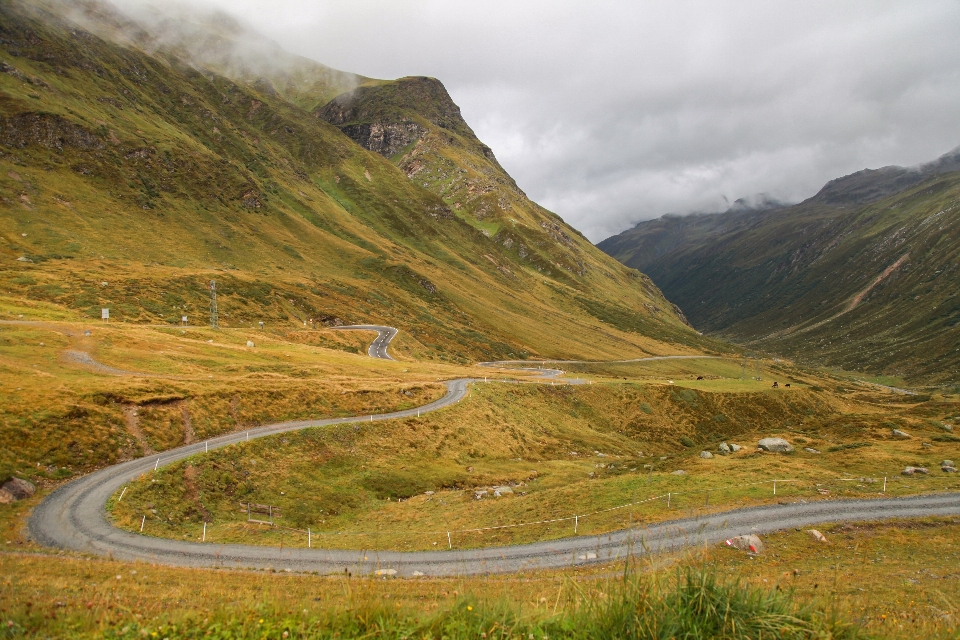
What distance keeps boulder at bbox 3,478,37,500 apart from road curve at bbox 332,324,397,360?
65.4 metres

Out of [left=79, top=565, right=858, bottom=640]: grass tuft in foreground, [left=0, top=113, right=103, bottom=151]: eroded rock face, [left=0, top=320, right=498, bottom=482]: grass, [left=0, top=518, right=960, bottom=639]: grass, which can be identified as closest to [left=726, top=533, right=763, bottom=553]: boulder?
[left=0, top=518, right=960, bottom=639]: grass

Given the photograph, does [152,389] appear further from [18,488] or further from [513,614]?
[513,614]

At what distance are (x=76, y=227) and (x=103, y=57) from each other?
131 metres

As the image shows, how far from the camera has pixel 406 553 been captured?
2533 centimetres

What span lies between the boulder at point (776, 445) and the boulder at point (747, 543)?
95.1 feet

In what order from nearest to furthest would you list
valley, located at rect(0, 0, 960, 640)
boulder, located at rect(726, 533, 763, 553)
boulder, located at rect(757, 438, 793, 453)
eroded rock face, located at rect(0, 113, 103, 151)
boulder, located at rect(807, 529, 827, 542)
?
1. valley, located at rect(0, 0, 960, 640)
2. boulder, located at rect(726, 533, 763, 553)
3. boulder, located at rect(807, 529, 827, 542)
4. boulder, located at rect(757, 438, 793, 453)
5. eroded rock face, located at rect(0, 113, 103, 151)

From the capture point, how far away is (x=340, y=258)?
7003 inches

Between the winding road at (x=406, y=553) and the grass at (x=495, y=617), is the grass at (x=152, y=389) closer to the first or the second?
the winding road at (x=406, y=553)

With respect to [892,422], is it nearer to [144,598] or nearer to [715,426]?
[715,426]

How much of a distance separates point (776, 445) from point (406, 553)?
4218 centimetres

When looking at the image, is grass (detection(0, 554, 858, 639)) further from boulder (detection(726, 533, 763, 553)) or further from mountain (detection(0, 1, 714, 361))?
mountain (detection(0, 1, 714, 361))

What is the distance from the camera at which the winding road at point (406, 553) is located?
22.4 meters

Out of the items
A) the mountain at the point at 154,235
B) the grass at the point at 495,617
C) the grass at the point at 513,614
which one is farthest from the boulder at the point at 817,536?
the mountain at the point at 154,235

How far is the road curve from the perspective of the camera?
97.5m
